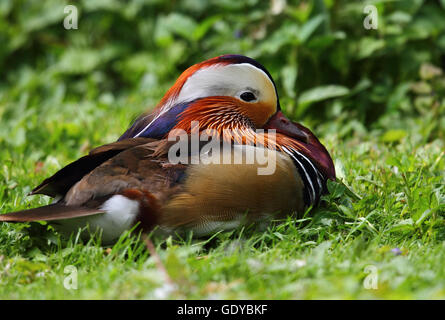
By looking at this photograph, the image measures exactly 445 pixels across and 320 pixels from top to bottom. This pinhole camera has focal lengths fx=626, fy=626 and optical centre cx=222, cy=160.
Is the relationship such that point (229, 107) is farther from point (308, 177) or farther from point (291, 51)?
point (291, 51)

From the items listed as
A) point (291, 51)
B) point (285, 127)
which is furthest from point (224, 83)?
point (291, 51)

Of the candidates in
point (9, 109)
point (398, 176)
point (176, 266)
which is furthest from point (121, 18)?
point (176, 266)

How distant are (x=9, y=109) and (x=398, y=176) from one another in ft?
10.6

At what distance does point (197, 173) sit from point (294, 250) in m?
0.49

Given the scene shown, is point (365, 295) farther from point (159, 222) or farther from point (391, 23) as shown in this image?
point (391, 23)

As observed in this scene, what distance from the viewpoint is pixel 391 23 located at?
4668 millimetres

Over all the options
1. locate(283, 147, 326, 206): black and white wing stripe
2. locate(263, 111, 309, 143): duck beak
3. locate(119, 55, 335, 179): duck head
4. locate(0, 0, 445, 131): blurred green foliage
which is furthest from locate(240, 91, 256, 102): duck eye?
locate(0, 0, 445, 131): blurred green foliage

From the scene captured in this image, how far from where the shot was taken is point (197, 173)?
8.13 ft

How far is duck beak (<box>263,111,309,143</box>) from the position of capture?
9.48 feet

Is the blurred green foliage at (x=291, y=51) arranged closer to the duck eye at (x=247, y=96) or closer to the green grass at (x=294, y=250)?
the green grass at (x=294, y=250)

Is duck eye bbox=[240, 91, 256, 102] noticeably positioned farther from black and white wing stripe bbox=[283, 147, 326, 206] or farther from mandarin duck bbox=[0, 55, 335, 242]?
black and white wing stripe bbox=[283, 147, 326, 206]

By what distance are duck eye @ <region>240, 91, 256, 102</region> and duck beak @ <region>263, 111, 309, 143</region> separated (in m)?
0.15

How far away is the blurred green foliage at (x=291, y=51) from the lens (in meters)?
4.48

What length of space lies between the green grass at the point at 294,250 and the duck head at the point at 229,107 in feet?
0.90
